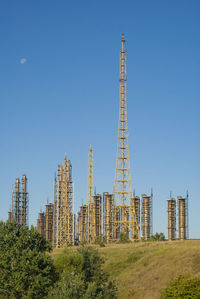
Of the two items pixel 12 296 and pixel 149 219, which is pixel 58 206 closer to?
pixel 149 219

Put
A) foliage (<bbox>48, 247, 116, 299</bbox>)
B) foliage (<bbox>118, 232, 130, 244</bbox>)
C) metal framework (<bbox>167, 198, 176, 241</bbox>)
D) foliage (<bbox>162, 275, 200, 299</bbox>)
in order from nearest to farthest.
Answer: foliage (<bbox>162, 275, 200, 299</bbox>) < foliage (<bbox>48, 247, 116, 299</bbox>) < foliage (<bbox>118, 232, 130, 244</bbox>) < metal framework (<bbox>167, 198, 176, 241</bbox>)

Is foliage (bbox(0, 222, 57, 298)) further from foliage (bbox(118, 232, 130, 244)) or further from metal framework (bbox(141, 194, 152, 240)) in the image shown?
metal framework (bbox(141, 194, 152, 240))

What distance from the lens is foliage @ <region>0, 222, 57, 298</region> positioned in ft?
146

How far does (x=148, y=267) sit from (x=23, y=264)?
24388 mm

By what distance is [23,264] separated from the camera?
147 ft

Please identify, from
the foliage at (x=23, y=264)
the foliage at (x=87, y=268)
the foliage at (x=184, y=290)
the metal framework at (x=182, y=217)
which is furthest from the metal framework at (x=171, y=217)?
the foliage at (x=23, y=264)

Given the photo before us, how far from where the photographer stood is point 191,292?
149ft

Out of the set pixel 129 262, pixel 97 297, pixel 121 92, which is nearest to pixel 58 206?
pixel 121 92

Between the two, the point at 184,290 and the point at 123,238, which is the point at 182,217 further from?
the point at 184,290

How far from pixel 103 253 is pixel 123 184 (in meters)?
15.4

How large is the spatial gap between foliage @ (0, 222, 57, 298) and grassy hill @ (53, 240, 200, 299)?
13.3 m

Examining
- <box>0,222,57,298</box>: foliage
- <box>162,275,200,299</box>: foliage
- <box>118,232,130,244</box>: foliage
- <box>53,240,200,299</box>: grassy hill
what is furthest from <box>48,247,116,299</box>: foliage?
<box>118,232,130,244</box>: foliage

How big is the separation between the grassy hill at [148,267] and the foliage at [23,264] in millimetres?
13262

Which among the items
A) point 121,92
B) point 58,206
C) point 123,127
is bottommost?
point 58,206
